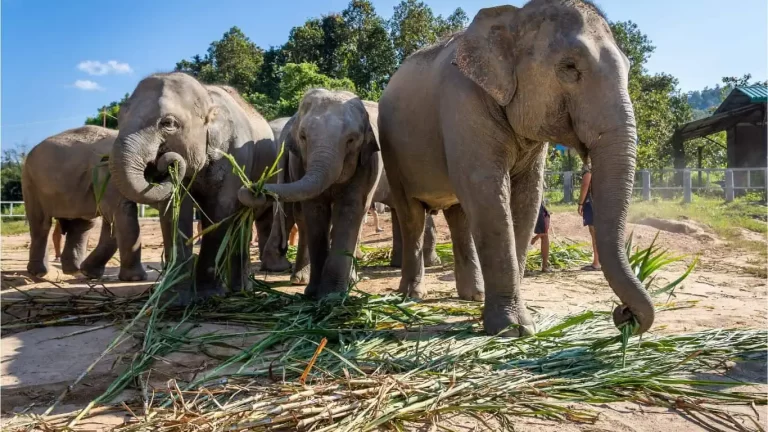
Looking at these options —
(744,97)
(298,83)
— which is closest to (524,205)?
(744,97)

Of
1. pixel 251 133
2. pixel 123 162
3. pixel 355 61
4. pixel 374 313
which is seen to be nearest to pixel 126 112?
pixel 123 162

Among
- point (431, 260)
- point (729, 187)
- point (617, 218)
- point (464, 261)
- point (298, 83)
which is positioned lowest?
point (431, 260)

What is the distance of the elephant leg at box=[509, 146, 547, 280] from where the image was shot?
189 inches

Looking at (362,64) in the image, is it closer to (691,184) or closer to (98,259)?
(691,184)

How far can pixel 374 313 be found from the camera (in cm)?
432

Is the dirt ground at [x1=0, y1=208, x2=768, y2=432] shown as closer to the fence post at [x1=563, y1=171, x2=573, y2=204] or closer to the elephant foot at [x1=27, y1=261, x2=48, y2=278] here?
the elephant foot at [x1=27, y1=261, x2=48, y2=278]

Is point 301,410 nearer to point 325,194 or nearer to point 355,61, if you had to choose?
point 325,194

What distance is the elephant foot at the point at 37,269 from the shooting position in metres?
7.34

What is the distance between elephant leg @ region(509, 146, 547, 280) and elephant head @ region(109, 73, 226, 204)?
2344 millimetres

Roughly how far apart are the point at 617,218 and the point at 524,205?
4.54ft

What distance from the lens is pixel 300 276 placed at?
259 inches

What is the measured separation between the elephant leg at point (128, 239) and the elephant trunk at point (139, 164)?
2.22 meters

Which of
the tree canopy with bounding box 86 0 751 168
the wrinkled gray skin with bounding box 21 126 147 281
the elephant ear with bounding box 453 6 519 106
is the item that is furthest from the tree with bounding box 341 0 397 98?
the elephant ear with bounding box 453 6 519 106

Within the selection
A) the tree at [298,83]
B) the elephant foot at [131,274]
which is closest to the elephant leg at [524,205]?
the elephant foot at [131,274]
